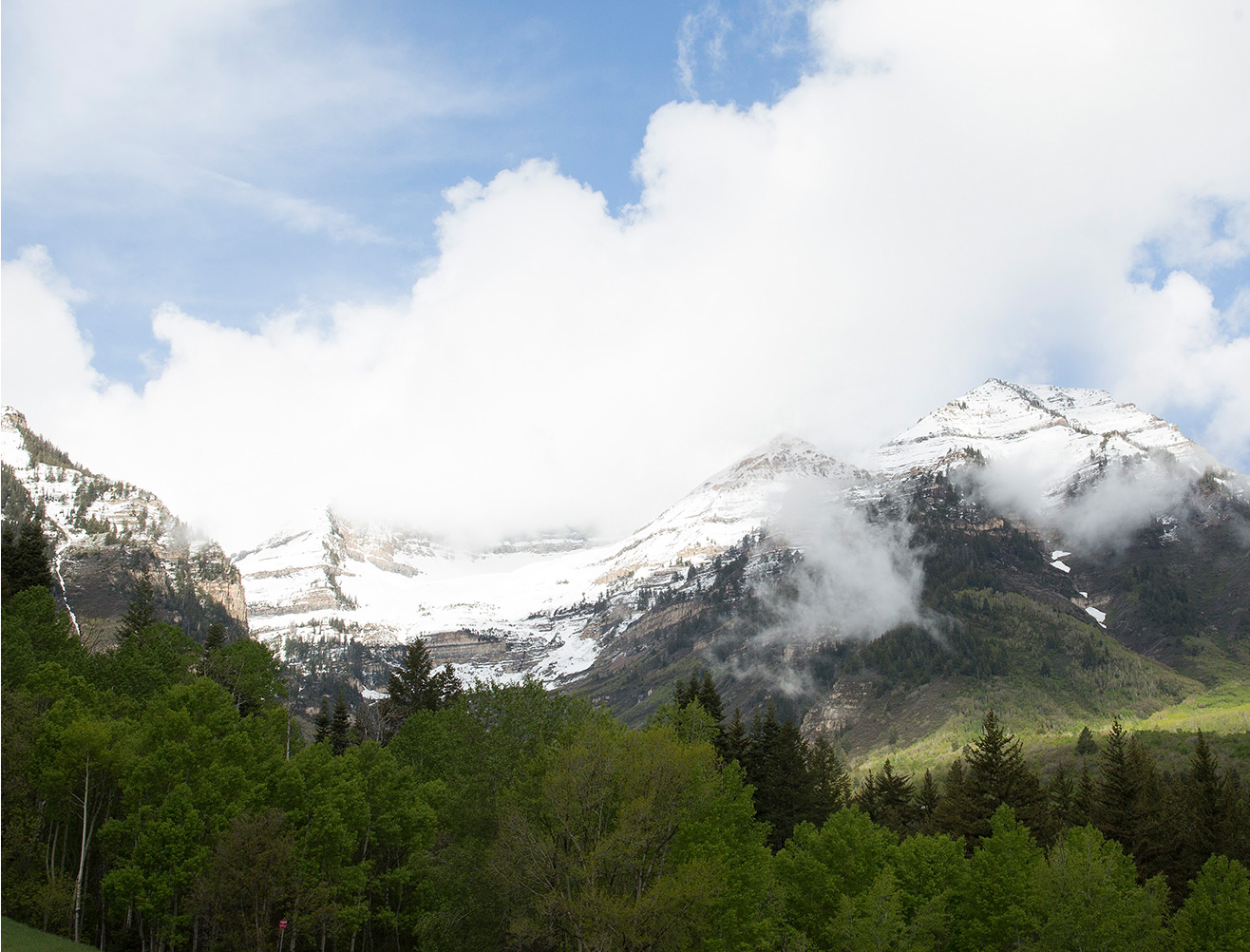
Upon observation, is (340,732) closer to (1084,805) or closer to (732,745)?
(732,745)

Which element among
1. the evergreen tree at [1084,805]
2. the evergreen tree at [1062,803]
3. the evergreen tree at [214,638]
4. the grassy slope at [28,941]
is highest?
the evergreen tree at [214,638]

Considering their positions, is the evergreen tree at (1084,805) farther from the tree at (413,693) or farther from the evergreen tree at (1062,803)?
the tree at (413,693)

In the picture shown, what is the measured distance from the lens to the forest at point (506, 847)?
42.2 meters

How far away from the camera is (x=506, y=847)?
41844 mm

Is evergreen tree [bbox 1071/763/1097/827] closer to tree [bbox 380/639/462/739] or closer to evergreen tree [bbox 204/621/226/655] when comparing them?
tree [bbox 380/639/462/739]

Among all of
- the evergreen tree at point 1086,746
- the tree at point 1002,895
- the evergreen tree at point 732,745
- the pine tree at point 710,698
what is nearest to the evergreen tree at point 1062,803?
the tree at point 1002,895

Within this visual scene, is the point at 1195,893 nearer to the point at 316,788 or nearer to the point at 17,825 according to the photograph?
the point at 316,788

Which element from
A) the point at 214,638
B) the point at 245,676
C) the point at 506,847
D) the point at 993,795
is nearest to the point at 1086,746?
the point at 993,795

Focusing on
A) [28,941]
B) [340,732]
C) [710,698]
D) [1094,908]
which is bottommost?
[1094,908]

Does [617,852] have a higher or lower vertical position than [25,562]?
lower

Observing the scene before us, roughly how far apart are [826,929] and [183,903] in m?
39.3

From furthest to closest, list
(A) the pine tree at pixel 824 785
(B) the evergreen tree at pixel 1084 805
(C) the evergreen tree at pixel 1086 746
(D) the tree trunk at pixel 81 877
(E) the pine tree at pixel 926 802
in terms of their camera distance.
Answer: (C) the evergreen tree at pixel 1086 746, (E) the pine tree at pixel 926 802, (A) the pine tree at pixel 824 785, (B) the evergreen tree at pixel 1084 805, (D) the tree trunk at pixel 81 877

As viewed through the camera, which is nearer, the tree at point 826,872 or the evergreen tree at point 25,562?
the tree at point 826,872

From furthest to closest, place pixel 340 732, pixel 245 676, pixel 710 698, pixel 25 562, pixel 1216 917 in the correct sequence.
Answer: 1. pixel 340 732
2. pixel 25 562
3. pixel 710 698
4. pixel 245 676
5. pixel 1216 917
